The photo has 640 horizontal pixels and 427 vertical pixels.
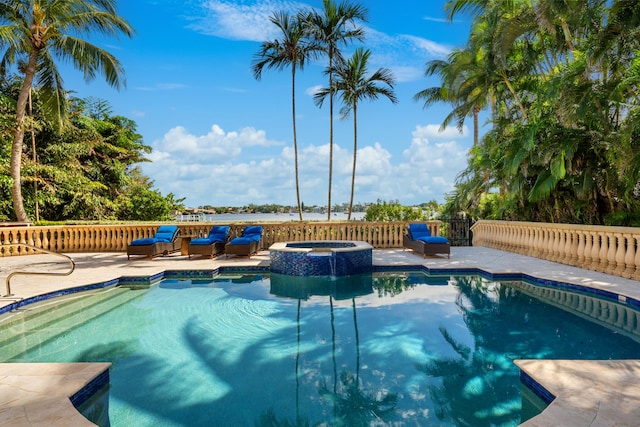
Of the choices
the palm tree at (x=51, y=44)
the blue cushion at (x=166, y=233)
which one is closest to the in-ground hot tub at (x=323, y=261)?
the blue cushion at (x=166, y=233)

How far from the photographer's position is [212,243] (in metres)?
10.7

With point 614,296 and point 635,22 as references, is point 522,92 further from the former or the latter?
point 614,296

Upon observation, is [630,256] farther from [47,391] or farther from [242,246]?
[47,391]

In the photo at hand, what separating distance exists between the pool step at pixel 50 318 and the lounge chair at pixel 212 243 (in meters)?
3.00

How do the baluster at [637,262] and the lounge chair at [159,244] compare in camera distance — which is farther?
the lounge chair at [159,244]

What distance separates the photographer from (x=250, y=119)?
20.5m

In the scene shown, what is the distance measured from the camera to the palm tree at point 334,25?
1446 cm

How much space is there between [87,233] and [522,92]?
16.4 m

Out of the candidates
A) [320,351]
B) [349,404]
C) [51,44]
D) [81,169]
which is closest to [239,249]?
[320,351]

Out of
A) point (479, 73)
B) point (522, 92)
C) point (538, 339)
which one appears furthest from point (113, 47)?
point (538, 339)

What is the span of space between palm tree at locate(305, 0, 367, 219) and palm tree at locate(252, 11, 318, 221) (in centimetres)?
41

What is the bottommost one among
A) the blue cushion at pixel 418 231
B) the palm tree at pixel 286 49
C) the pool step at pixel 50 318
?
the pool step at pixel 50 318

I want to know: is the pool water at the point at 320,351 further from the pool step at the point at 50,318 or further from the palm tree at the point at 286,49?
the palm tree at the point at 286,49

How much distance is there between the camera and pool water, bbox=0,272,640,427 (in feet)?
10.3
